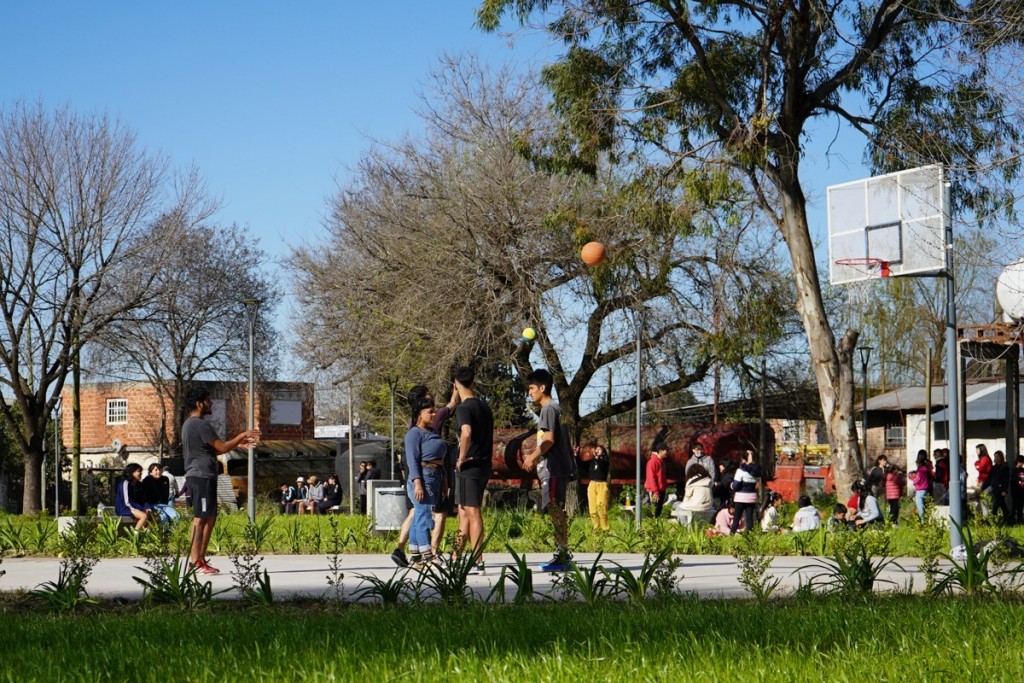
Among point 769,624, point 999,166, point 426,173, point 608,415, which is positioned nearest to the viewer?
point 769,624

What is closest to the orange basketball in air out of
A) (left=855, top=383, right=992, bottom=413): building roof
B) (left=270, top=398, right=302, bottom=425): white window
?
(left=855, top=383, right=992, bottom=413): building roof

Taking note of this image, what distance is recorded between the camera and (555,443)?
449 inches

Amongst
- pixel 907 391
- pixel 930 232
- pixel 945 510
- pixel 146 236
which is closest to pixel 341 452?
pixel 146 236

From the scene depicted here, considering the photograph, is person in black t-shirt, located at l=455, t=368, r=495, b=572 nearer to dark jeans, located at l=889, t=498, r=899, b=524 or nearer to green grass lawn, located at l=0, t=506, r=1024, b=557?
green grass lawn, located at l=0, t=506, r=1024, b=557

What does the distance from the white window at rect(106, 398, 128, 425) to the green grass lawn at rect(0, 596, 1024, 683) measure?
2240 inches

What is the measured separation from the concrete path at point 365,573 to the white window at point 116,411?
49.2 metres

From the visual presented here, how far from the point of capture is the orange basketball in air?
23578 mm

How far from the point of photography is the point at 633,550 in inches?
566

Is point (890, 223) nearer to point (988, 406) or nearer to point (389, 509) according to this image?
point (389, 509)

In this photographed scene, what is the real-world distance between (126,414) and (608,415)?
38.8 metres

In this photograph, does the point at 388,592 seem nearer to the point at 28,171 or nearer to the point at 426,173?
the point at 426,173

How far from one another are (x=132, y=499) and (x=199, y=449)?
315 inches

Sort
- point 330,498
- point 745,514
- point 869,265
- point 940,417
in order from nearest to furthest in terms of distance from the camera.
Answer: point 869,265 → point 745,514 → point 330,498 → point 940,417

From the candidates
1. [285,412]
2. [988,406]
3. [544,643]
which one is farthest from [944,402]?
[544,643]
